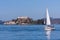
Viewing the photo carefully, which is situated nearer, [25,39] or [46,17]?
[25,39]

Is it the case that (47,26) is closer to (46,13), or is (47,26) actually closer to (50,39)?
(46,13)

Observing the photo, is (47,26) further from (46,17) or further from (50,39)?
(50,39)

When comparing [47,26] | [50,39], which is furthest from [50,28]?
[50,39]

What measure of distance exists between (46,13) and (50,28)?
212 inches

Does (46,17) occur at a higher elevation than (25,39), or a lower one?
higher

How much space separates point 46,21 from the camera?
9750cm

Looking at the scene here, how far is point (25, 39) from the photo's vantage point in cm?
5984

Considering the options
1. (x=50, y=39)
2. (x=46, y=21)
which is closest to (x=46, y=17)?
(x=46, y=21)

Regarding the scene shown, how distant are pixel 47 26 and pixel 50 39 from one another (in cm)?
3462

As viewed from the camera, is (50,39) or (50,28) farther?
(50,28)

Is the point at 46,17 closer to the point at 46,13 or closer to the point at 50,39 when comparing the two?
the point at 46,13

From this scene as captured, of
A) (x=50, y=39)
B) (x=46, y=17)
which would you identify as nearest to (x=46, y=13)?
(x=46, y=17)

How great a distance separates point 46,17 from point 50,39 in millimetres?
37637

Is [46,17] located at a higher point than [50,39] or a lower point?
higher
